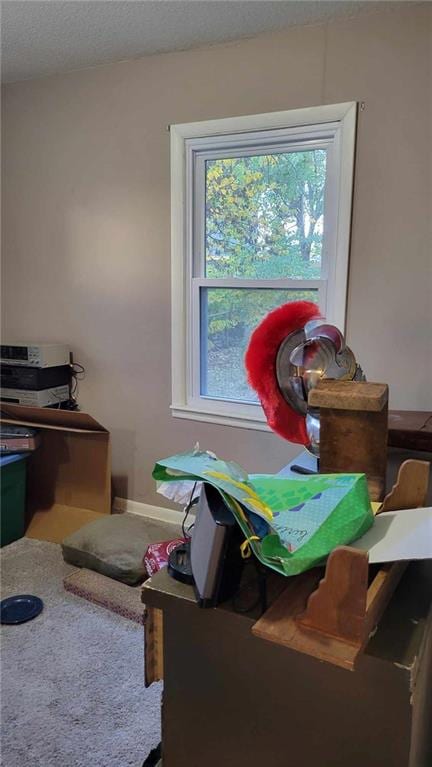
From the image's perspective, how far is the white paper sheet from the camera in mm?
654

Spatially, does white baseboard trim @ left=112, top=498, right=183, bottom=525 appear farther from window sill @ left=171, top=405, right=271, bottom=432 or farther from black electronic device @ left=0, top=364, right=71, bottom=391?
black electronic device @ left=0, top=364, right=71, bottom=391

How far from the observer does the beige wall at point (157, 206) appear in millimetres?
2102

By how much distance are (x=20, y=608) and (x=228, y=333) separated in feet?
5.04

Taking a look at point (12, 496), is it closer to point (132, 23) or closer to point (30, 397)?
point (30, 397)

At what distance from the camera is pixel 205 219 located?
264 centimetres

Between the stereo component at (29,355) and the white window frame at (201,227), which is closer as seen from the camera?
the white window frame at (201,227)

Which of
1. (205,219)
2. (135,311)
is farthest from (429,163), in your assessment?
(135,311)

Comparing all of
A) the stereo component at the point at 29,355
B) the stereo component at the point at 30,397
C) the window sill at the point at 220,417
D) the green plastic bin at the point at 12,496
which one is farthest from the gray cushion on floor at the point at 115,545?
the stereo component at the point at 29,355

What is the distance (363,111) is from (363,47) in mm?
238

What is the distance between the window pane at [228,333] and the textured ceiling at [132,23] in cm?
110

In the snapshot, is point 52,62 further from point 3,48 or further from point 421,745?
point 421,745

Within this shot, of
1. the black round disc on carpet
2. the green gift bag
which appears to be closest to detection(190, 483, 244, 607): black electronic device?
the green gift bag

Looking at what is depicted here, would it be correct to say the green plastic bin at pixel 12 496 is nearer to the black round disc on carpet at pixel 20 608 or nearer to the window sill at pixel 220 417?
the black round disc on carpet at pixel 20 608

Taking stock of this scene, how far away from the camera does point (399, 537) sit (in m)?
0.71
